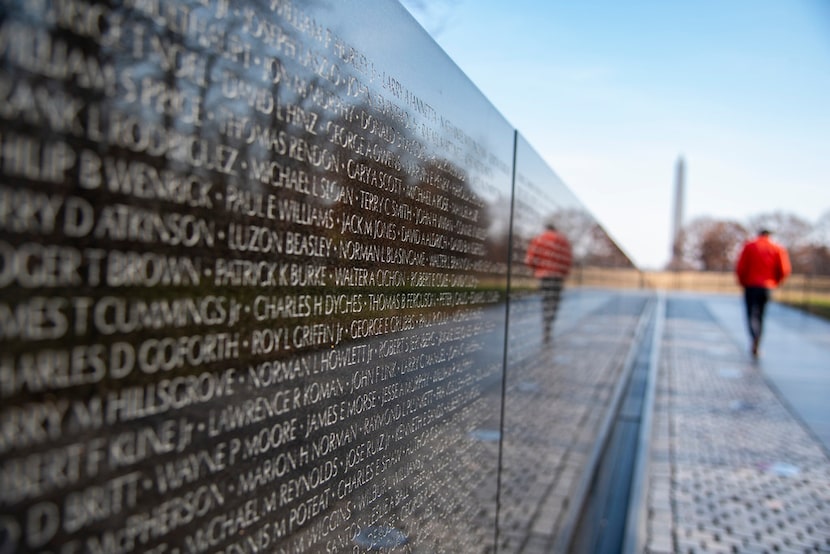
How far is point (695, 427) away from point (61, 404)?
8177 millimetres

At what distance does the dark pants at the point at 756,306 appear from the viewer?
43.9 feet

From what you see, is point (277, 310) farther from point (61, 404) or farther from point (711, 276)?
point (711, 276)

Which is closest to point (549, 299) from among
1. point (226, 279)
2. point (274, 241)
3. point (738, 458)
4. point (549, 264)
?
point (549, 264)

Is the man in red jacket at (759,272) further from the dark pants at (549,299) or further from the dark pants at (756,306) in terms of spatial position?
the dark pants at (549,299)

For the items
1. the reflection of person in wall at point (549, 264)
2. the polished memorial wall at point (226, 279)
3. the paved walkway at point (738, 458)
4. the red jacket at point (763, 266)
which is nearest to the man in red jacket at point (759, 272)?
the red jacket at point (763, 266)

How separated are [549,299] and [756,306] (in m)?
10.8

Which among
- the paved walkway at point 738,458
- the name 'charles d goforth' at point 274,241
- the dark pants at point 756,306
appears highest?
the name 'charles d goforth' at point 274,241

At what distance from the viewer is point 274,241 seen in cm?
127

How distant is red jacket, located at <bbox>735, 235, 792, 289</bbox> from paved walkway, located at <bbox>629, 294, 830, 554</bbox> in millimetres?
1556

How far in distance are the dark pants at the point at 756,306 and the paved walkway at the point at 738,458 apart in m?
0.61

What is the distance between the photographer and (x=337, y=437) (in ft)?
4.95

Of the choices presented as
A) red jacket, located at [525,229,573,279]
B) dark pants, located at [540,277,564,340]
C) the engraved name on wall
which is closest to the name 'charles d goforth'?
the engraved name on wall

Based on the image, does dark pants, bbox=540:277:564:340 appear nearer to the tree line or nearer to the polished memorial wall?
the polished memorial wall

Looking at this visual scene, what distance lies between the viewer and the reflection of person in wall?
12.9ft
